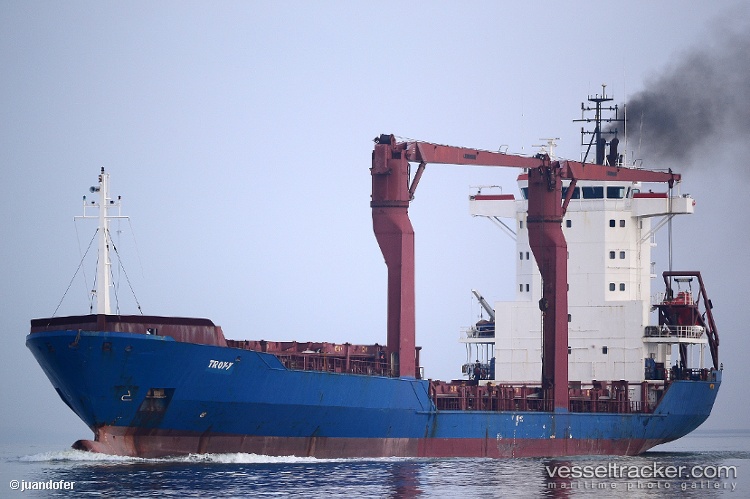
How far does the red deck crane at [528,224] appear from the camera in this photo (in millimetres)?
44562

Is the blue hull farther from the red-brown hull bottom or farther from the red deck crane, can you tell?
the red deck crane

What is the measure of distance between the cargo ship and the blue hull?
5cm

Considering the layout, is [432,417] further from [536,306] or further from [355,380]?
[536,306]

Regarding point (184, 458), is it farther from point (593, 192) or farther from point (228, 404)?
point (593, 192)

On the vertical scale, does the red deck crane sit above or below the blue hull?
above

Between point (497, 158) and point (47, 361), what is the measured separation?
59.7 feet

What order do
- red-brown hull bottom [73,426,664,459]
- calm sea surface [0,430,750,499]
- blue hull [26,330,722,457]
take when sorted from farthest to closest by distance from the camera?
red-brown hull bottom [73,426,664,459] → blue hull [26,330,722,457] → calm sea surface [0,430,750,499]

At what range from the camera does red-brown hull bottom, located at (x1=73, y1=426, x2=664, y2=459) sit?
38.5 meters

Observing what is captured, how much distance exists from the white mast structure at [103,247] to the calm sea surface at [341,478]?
14.2 feet

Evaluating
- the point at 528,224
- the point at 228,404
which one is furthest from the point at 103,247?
the point at 528,224

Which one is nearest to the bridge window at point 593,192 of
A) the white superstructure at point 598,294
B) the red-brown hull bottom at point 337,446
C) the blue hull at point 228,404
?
the white superstructure at point 598,294

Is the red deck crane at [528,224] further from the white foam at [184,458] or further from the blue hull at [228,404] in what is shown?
the white foam at [184,458]

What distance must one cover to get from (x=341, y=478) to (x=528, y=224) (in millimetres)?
15886

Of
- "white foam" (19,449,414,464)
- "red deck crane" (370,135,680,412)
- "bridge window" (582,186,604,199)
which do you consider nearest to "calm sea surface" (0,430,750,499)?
"white foam" (19,449,414,464)
